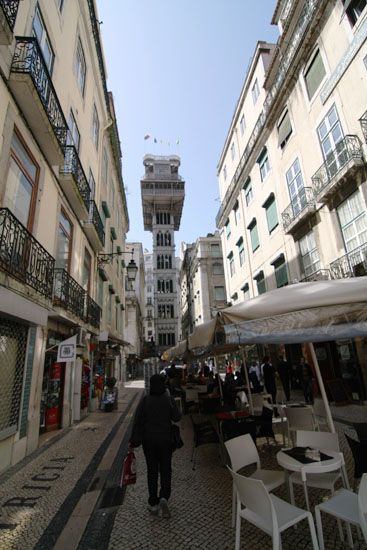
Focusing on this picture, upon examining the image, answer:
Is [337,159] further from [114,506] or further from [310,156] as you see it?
[114,506]

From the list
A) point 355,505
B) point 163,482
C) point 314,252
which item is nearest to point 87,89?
point 314,252

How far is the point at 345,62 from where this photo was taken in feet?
34.2

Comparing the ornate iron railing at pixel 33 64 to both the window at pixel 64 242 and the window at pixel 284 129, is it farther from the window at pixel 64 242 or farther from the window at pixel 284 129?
the window at pixel 284 129

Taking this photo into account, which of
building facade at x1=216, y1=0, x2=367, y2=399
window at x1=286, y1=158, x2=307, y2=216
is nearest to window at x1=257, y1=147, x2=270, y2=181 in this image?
building facade at x1=216, y1=0, x2=367, y2=399

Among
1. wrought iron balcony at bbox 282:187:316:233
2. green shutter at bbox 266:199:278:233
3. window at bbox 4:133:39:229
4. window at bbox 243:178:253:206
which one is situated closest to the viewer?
window at bbox 4:133:39:229

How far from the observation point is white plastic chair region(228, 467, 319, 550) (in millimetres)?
2201

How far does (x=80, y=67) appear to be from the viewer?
12180mm

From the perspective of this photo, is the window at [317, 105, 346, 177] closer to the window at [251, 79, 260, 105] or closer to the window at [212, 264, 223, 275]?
the window at [251, 79, 260, 105]

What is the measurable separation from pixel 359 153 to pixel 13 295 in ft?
35.6

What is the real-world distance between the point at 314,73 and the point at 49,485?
16.3 m

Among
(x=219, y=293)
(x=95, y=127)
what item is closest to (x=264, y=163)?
(x=95, y=127)

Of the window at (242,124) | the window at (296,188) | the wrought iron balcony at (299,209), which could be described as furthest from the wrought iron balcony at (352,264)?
the window at (242,124)

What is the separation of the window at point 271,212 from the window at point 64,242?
10989mm

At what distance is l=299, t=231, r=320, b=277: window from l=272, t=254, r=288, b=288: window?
1.56 meters
